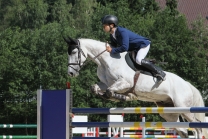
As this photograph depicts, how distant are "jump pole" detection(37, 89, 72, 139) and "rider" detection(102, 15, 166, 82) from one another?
2.92ft

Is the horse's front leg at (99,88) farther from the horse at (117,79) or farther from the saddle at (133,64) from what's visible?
the saddle at (133,64)

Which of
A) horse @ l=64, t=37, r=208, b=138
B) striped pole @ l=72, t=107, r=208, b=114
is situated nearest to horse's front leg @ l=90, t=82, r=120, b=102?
horse @ l=64, t=37, r=208, b=138

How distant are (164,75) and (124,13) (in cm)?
1779

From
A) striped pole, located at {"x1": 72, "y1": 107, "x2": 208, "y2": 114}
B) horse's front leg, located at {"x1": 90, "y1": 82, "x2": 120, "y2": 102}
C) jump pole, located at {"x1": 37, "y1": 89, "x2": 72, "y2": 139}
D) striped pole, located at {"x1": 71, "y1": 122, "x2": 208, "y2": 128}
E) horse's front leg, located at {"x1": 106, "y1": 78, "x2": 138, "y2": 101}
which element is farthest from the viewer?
horse's front leg, located at {"x1": 90, "y1": 82, "x2": 120, "y2": 102}

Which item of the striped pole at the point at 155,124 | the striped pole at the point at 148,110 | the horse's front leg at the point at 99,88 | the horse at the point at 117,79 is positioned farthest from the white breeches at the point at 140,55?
the striped pole at the point at 155,124

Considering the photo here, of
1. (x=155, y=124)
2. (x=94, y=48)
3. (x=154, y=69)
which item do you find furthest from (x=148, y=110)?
(x=94, y=48)

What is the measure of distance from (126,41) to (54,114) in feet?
4.02

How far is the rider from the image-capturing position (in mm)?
7039

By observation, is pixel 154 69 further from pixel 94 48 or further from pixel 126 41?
pixel 94 48

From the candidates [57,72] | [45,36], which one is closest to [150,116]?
[57,72]

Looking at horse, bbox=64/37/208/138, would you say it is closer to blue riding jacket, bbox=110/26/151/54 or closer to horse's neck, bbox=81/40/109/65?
horse's neck, bbox=81/40/109/65

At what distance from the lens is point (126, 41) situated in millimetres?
7008

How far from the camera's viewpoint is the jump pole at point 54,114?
658 cm

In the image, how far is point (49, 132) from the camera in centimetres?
670
